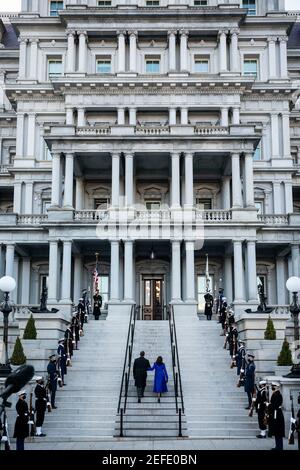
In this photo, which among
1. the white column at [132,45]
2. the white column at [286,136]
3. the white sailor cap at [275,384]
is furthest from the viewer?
the white column at [132,45]

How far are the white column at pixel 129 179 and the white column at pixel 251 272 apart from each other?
6963mm

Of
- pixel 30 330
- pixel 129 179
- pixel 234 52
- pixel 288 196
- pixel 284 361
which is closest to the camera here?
pixel 284 361

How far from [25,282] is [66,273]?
237 inches

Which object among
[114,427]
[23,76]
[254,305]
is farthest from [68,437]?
[23,76]

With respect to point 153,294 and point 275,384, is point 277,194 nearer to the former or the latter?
point 153,294

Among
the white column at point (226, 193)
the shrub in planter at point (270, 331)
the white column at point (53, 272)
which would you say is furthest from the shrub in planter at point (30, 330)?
the white column at point (226, 193)

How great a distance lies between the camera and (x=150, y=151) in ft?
117

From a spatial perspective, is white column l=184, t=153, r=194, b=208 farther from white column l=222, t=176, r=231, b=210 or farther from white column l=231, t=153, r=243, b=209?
white column l=222, t=176, r=231, b=210

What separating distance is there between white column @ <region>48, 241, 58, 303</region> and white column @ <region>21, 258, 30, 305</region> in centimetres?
501

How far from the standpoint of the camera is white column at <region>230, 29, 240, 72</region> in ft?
137

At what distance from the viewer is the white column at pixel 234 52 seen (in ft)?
137

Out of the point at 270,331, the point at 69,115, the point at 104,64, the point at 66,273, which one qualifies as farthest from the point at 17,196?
the point at 270,331

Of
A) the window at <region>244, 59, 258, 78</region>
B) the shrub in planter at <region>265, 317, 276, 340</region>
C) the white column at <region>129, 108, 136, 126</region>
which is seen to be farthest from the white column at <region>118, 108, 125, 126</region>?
the shrub in planter at <region>265, 317, 276, 340</region>

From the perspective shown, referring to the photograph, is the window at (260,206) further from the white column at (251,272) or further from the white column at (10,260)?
the white column at (10,260)
